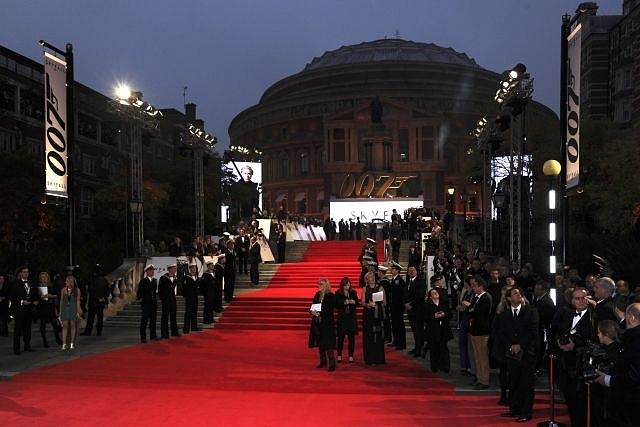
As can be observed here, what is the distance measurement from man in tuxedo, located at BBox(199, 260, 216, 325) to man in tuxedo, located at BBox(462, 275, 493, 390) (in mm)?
9860

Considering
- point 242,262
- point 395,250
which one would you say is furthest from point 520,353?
point 395,250

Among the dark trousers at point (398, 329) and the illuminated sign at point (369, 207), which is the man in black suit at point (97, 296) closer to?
the dark trousers at point (398, 329)

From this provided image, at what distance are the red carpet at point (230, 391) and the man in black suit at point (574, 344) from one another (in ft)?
3.49

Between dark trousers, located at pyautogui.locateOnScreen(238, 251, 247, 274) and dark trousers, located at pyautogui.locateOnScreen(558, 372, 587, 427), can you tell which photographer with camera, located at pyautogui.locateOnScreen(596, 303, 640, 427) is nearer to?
dark trousers, located at pyautogui.locateOnScreen(558, 372, 587, 427)

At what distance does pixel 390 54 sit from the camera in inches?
3937

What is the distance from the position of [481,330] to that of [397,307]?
4534 millimetres

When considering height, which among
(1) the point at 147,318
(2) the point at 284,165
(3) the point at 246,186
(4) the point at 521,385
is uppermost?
(2) the point at 284,165

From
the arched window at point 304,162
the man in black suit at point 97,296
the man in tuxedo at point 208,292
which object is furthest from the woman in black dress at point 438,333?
the arched window at point 304,162

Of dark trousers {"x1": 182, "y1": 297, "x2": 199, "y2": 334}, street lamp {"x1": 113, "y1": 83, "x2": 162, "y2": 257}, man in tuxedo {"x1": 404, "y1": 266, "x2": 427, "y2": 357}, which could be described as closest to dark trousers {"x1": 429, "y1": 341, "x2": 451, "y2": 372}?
man in tuxedo {"x1": 404, "y1": 266, "x2": 427, "y2": 357}

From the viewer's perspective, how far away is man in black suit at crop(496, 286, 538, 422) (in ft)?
28.8

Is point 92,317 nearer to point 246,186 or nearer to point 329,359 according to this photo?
point 329,359

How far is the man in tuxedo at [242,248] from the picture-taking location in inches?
1050

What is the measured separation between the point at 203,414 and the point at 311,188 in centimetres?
7683

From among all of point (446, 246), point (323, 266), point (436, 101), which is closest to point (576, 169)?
point (446, 246)
